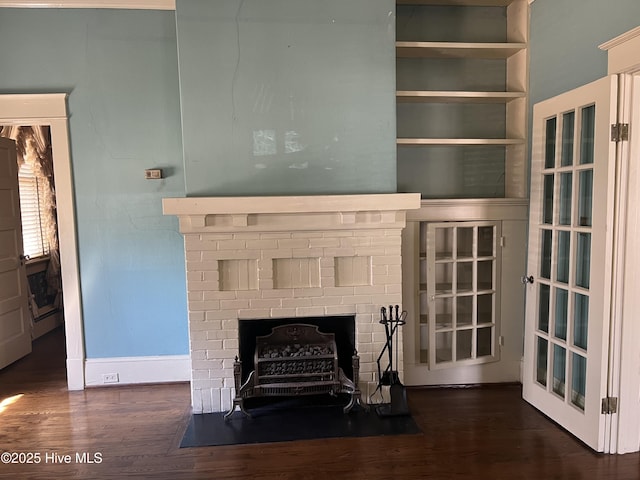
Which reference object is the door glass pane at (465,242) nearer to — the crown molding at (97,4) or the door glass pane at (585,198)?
the door glass pane at (585,198)

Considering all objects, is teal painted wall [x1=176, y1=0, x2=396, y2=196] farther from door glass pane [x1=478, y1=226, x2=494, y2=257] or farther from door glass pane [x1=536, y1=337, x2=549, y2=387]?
door glass pane [x1=536, y1=337, x2=549, y2=387]

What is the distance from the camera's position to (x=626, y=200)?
7.40 feet

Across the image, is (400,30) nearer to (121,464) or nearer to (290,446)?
(290,446)

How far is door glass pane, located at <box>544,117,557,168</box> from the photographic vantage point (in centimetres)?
273

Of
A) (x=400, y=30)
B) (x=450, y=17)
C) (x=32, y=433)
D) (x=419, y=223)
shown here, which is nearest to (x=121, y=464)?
(x=32, y=433)

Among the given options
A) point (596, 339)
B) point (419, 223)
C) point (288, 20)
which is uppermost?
point (288, 20)

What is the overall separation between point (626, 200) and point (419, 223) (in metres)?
1.30

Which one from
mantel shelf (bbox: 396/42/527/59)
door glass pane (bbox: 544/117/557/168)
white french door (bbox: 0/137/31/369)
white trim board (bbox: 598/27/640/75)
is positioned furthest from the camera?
white french door (bbox: 0/137/31/369)

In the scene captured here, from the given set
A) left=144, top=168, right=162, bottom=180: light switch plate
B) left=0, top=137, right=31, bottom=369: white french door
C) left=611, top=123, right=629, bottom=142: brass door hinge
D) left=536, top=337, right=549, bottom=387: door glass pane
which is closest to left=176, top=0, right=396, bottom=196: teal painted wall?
left=144, top=168, right=162, bottom=180: light switch plate

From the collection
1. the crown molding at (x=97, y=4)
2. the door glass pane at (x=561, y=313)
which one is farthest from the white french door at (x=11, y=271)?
the door glass pane at (x=561, y=313)

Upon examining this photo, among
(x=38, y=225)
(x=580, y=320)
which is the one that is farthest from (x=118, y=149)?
(x=580, y=320)

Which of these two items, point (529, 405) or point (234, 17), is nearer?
point (234, 17)

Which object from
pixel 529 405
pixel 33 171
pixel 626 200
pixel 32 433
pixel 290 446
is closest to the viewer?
pixel 626 200

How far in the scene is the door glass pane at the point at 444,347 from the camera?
3311 millimetres
